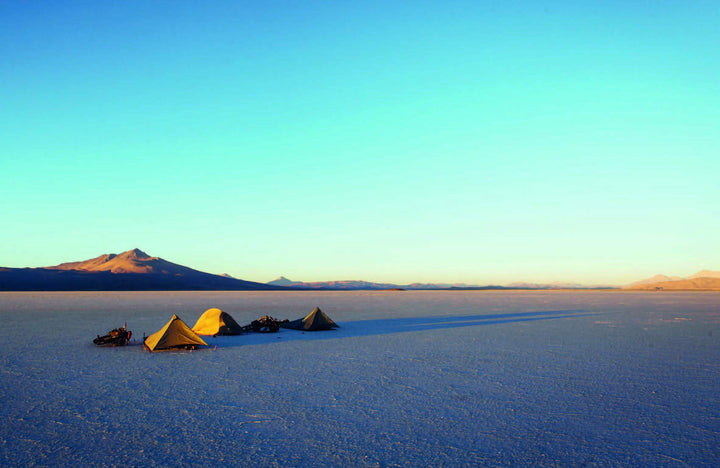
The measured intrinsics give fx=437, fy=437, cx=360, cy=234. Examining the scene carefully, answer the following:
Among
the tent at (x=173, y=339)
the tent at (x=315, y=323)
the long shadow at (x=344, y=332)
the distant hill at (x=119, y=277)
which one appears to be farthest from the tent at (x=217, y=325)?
the distant hill at (x=119, y=277)

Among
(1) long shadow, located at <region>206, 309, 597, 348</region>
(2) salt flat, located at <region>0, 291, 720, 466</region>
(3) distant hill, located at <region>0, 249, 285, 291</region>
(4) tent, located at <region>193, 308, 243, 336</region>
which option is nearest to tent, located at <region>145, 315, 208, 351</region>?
(2) salt flat, located at <region>0, 291, 720, 466</region>

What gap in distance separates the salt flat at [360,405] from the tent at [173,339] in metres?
0.53

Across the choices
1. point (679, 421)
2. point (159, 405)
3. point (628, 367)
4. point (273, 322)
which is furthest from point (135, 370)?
point (628, 367)

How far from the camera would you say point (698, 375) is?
10391mm

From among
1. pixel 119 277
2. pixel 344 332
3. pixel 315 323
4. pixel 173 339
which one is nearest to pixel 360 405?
pixel 173 339

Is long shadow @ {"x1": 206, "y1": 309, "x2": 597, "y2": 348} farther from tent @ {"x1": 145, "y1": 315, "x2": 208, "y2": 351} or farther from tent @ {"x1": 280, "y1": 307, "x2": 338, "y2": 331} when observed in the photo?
tent @ {"x1": 145, "y1": 315, "x2": 208, "y2": 351}

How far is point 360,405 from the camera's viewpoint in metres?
7.80

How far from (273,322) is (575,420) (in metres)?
13.9

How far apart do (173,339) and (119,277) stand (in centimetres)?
12688

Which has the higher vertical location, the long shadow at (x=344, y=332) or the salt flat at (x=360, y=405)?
the long shadow at (x=344, y=332)

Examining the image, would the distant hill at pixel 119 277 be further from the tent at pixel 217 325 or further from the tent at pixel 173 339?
the tent at pixel 173 339

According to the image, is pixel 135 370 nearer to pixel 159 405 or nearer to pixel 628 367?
pixel 159 405

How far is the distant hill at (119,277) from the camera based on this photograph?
10844 centimetres

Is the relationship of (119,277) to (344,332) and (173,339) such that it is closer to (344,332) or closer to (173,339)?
(344,332)
